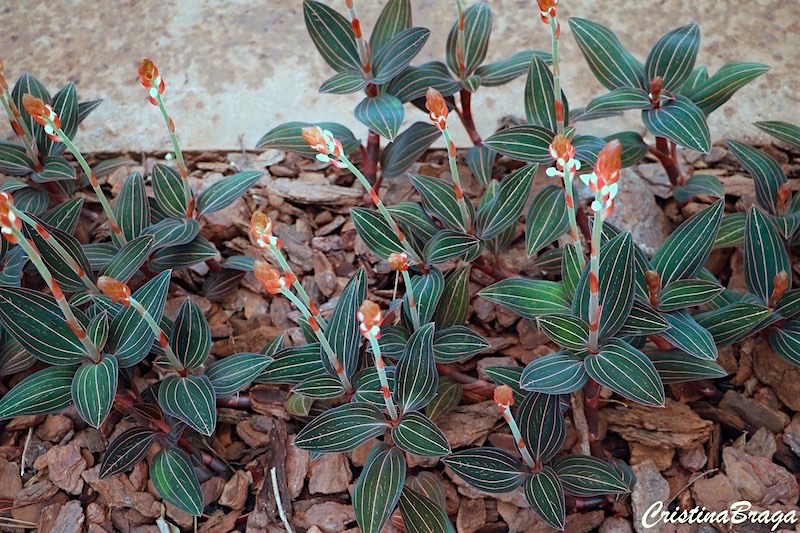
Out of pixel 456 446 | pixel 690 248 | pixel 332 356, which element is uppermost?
pixel 690 248

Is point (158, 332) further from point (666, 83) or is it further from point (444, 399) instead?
point (666, 83)

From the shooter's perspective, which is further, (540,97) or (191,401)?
(540,97)

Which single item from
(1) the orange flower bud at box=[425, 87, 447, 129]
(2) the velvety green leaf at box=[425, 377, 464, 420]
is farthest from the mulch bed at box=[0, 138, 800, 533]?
(1) the orange flower bud at box=[425, 87, 447, 129]

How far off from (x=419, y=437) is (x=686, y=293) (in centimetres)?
50

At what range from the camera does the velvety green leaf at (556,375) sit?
124 cm

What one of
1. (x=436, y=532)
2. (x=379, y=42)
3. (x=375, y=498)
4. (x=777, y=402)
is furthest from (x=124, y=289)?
(x=777, y=402)

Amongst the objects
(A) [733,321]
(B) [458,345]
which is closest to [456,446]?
(B) [458,345]

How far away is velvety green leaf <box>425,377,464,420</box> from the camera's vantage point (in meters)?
1.44

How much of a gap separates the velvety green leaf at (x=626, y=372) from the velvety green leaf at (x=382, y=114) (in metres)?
0.57

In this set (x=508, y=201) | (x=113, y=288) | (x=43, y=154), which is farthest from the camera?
(x=43, y=154)

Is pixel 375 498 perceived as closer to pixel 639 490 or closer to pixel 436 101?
pixel 639 490

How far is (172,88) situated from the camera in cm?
210

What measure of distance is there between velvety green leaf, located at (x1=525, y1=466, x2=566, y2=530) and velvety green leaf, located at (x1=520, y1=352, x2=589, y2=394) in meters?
0.17

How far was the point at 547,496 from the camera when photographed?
1298 mm
